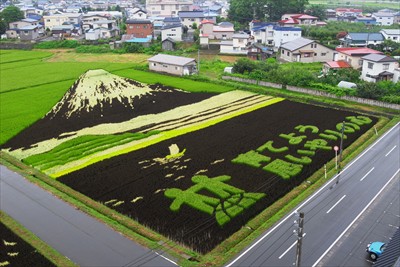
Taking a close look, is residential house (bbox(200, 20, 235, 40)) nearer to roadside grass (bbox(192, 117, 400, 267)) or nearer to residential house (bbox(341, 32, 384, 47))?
residential house (bbox(341, 32, 384, 47))

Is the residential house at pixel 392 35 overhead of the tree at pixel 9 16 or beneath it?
beneath

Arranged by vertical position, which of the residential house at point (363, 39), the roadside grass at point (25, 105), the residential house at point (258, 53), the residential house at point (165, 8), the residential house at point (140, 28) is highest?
the residential house at point (165, 8)

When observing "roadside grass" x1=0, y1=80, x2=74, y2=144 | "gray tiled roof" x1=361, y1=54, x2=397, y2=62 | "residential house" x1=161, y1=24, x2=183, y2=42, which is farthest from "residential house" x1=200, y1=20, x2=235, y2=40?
"roadside grass" x1=0, y1=80, x2=74, y2=144

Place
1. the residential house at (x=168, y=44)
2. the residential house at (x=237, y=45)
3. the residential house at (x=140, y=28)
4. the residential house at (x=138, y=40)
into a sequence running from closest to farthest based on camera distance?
1. the residential house at (x=237, y=45)
2. the residential house at (x=168, y=44)
3. the residential house at (x=138, y=40)
4. the residential house at (x=140, y=28)

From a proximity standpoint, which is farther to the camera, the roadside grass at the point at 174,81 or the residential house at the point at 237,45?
the residential house at the point at 237,45

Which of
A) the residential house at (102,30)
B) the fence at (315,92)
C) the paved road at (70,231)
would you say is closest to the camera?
the paved road at (70,231)

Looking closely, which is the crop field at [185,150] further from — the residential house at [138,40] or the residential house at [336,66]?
the residential house at [138,40]

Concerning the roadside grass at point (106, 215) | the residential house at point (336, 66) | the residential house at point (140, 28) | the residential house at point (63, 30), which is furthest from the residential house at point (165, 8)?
the roadside grass at point (106, 215)

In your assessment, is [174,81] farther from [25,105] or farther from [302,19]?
[302,19]
